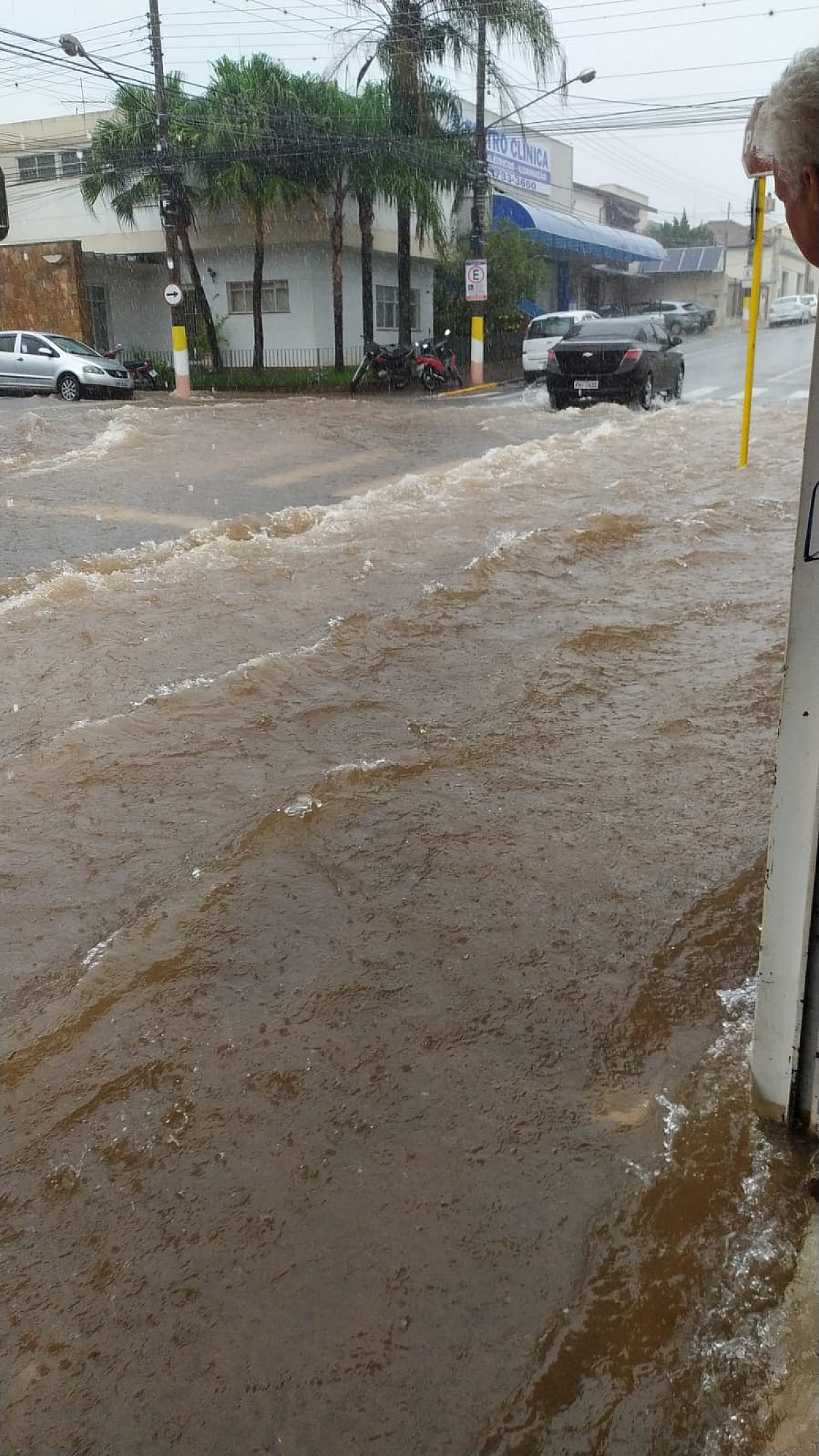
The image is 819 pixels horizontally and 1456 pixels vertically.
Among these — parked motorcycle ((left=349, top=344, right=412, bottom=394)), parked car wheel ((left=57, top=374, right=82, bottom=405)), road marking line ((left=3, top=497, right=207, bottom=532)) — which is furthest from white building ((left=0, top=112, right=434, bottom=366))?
road marking line ((left=3, top=497, right=207, bottom=532))

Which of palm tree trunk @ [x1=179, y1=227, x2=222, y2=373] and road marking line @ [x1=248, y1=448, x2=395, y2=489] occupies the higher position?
palm tree trunk @ [x1=179, y1=227, x2=222, y2=373]

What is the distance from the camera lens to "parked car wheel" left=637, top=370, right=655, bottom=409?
16.9 metres

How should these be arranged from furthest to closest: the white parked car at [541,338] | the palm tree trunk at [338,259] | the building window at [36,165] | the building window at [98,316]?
Result: the building window at [36,165]
the building window at [98,316]
the palm tree trunk at [338,259]
the white parked car at [541,338]

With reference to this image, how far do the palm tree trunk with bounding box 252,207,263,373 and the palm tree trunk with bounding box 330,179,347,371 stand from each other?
168 centimetres

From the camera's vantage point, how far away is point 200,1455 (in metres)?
1.72

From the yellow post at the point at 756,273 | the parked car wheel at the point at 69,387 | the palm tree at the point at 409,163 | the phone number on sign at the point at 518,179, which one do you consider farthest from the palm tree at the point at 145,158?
the yellow post at the point at 756,273

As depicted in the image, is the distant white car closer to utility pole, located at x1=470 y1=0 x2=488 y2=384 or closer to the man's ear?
utility pole, located at x1=470 y1=0 x2=488 y2=384

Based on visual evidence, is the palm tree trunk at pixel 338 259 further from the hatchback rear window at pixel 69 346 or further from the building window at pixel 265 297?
the hatchback rear window at pixel 69 346

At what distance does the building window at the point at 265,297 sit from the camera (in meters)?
27.9

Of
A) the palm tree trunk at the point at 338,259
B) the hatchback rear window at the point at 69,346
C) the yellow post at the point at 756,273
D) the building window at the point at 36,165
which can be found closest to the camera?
the yellow post at the point at 756,273

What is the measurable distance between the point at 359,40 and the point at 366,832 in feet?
81.0

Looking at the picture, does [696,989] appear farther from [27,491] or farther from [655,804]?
[27,491]

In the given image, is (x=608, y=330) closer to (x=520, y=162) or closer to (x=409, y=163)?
(x=409, y=163)

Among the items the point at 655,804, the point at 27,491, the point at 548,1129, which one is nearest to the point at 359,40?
the point at 27,491
